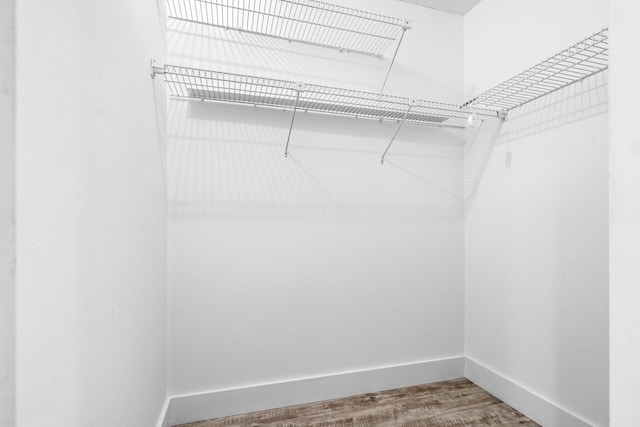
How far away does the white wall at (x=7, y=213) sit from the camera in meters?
0.41

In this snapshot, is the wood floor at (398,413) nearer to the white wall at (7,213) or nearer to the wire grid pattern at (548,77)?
the white wall at (7,213)

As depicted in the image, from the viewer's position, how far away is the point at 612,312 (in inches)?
22.3

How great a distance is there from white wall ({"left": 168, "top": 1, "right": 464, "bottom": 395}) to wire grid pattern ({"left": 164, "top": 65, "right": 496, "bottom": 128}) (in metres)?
0.08

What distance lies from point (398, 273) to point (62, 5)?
5.52 ft

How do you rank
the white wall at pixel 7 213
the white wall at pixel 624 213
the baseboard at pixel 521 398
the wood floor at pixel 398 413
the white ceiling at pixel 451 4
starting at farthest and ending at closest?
the white ceiling at pixel 451 4 → the wood floor at pixel 398 413 → the baseboard at pixel 521 398 → the white wall at pixel 624 213 → the white wall at pixel 7 213

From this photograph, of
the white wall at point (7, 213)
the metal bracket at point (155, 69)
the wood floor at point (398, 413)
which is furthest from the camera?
the wood floor at point (398, 413)

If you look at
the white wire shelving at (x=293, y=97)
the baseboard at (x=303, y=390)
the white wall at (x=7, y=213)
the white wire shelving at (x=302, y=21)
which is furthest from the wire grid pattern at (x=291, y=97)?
the baseboard at (x=303, y=390)

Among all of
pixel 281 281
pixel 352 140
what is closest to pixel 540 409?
pixel 281 281

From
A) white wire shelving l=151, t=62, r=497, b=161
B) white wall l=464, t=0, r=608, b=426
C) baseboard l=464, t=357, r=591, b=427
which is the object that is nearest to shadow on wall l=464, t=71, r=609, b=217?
white wall l=464, t=0, r=608, b=426

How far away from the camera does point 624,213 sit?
55 cm

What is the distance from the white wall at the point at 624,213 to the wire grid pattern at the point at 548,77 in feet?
2.29

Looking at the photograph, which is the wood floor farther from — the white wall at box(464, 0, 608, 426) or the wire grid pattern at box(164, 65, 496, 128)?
the wire grid pattern at box(164, 65, 496, 128)

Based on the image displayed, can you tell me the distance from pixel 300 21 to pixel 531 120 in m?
1.24

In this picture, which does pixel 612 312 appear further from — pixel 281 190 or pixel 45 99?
pixel 281 190
